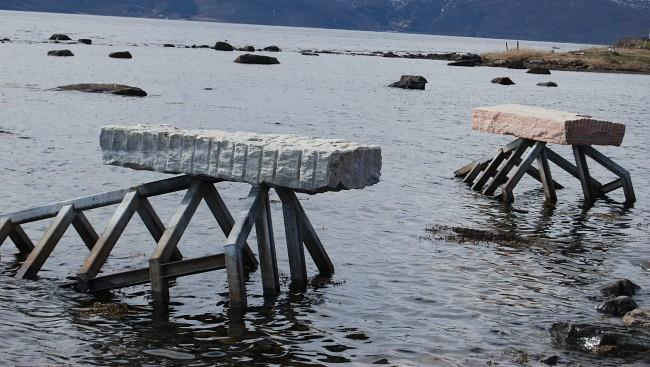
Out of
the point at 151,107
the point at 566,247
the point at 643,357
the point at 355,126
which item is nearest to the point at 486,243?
the point at 566,247

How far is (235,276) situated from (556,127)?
13047mm

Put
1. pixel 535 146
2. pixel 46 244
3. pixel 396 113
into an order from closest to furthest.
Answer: pixel 46 244 < pixel 535 146 < pixel 396 113

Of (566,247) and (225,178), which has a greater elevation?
(225,178)

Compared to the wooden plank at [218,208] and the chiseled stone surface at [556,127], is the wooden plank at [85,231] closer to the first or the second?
the wooden plank at [218,208]

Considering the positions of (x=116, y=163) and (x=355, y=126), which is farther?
(x=355, y=126)

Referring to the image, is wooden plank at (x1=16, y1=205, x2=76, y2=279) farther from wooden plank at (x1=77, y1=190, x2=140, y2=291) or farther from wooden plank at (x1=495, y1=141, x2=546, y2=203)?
wooden plank at (x1=495, y1=141, x2=546, y2=203)

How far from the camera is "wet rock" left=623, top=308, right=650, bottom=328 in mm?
14891

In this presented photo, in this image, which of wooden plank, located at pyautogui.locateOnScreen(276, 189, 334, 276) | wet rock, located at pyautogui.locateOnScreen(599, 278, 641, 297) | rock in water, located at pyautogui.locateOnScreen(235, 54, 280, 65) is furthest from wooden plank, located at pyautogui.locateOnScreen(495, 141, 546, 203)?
rock in water, located at pyautogui.locateOnScreen(235, 54, 280, 65)

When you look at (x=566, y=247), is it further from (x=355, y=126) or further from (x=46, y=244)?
(x=355, y=126)

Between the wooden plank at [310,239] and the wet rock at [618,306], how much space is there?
4.50 meters

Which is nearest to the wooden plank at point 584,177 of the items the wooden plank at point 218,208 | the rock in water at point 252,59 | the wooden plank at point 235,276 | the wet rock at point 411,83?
the wooden plank at point 218,208

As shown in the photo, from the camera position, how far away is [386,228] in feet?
74.8

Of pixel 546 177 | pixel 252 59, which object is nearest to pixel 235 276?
pixel 546 177

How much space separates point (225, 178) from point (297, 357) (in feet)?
10.5
